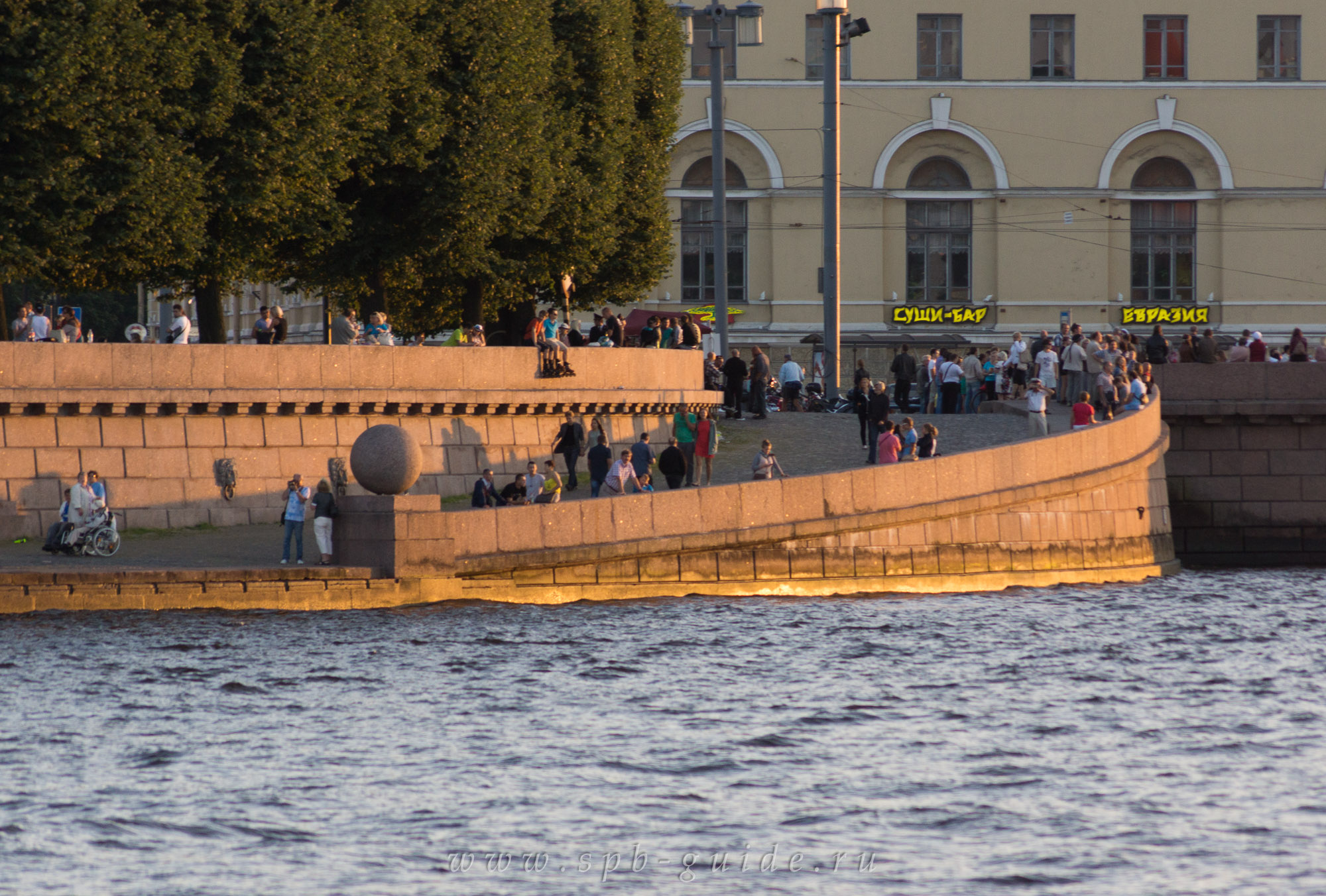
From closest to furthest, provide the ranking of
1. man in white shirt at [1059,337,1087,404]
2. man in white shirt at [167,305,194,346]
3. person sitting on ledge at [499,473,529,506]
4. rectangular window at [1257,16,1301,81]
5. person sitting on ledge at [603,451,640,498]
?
person sitting on ledge at [499,473,529,506] < person sitting on ledge at [603,451,640,498] < man in white shirt at [167,305,194,346] < man in white shirt at [1059,337,1087,404] < rectangular window at [1257,16,1301,81]

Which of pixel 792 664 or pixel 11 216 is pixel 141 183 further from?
pixel 792 664

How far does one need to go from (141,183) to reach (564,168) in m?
11.4

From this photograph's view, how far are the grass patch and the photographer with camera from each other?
3.09 meters

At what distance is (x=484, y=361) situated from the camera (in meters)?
29.6

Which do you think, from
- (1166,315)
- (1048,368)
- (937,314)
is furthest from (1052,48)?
(1048,368)

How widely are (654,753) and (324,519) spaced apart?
8.21 metres

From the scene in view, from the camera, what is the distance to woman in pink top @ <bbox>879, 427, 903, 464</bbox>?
28.2 meters

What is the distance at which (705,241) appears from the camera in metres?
57.9

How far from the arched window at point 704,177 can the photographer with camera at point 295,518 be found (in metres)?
35.5

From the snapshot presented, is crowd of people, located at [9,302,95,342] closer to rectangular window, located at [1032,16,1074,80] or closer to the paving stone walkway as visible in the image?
the paving stone walkway

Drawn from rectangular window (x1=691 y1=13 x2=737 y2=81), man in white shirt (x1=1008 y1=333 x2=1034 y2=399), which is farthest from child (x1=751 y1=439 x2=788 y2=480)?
rectangular window (x1=691 y1=13 x2=737 y2=81)

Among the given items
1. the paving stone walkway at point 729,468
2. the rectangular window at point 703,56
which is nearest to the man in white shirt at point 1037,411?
the paving stone walkway at point 729,468

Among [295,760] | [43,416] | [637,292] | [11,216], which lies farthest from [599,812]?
[637,292]

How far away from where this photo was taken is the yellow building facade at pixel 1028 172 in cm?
5772
